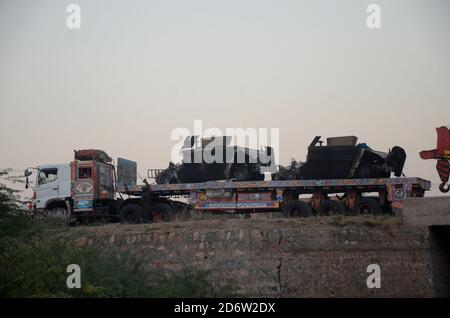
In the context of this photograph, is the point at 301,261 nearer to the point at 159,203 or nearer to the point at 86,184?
the point at 159,203

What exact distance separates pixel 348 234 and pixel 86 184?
10557mm

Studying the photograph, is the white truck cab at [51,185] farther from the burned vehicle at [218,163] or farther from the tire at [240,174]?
the tire at [240,174]

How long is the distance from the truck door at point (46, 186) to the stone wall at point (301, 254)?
Result: 5.80 m

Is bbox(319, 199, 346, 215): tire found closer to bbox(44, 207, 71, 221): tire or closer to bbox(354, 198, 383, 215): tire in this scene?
bbox(354, 198, 383, 215): tire

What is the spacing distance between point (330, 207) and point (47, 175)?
1020cm

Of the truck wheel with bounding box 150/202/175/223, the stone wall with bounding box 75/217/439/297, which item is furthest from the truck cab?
the stone wall with bounding box 75/217/439/297

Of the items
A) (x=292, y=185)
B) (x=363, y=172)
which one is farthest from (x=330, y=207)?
(x=363, y=172)

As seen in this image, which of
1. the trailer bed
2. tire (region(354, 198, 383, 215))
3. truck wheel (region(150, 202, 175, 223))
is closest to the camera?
the trailer bed

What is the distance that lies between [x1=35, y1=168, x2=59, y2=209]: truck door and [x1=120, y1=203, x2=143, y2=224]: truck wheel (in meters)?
2.62

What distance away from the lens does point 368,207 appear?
22.0m

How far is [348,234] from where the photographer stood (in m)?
17.7

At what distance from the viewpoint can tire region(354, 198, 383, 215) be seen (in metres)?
21.8
